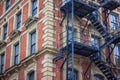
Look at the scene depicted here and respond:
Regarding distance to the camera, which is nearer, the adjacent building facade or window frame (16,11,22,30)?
the adjacent building facade

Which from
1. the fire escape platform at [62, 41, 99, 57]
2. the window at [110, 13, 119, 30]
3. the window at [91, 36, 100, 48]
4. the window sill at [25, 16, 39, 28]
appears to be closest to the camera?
the fire escape platform at [62, 41, 99, 57]

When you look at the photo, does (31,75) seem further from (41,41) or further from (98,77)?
(98,77)

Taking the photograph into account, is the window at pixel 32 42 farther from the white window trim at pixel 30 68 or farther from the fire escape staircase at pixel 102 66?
the fire escape staircase at pixel 102 66

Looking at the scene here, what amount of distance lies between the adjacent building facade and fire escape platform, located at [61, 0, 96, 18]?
2.04 ft

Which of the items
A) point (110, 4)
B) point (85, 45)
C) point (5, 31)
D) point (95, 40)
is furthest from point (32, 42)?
point (110, 4)

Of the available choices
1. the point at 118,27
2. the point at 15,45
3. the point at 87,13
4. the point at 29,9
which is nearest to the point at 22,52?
the point at 15,45

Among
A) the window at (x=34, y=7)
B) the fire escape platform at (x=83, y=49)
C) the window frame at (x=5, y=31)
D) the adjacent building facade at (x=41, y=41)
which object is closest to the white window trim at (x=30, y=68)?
the adjacent building facade at (x=41, y=41)

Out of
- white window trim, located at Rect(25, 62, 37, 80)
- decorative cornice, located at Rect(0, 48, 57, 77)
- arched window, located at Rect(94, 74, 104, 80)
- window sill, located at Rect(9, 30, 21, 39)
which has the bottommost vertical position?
arched window, located at Rect(94, 74, 104, 80)

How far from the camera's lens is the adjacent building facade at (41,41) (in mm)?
25734

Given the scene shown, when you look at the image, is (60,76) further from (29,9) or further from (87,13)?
(29,9)

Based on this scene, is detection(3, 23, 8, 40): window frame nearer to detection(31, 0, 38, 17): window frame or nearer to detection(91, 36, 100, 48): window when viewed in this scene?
detection(31, 0, 38, 17): window frame

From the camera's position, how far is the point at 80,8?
26891mm

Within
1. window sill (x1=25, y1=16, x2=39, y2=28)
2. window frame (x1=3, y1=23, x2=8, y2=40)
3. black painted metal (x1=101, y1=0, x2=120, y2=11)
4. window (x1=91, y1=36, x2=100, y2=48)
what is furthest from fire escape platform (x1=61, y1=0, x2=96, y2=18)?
window frame (x1=3, y1=23, x2=8, y2=40)

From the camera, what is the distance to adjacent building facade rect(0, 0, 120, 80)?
25.7 metres
